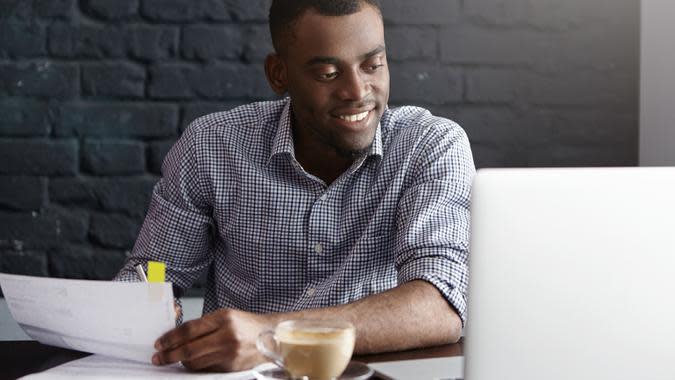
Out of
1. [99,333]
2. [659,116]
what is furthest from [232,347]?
[659,116]

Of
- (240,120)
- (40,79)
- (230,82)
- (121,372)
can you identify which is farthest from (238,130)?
(121,372)

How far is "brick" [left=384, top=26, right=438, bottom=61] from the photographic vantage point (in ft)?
7.00

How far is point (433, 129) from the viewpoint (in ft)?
5.43

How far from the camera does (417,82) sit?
2.15 m

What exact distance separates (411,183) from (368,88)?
0.18 m


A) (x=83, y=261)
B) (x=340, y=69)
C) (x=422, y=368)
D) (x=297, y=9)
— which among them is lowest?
(x=83, y=261)

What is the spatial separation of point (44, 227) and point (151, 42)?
0.49 meters

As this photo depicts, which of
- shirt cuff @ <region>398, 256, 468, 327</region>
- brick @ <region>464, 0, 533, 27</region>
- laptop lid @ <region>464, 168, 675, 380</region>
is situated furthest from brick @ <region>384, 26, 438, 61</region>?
laptop lid @ <region>464, 168, 675, 380</region>

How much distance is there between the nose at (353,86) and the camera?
1.57m

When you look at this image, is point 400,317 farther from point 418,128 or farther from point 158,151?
point 158,151

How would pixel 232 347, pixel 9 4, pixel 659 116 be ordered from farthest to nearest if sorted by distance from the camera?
1. pixel 659 116
2. pixel 9 4
3. pixel 232 347

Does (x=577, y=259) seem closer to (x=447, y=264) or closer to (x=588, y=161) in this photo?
(x=447, y=264)

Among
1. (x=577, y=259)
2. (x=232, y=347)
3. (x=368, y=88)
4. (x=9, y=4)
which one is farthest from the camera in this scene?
(x=9, y=4)

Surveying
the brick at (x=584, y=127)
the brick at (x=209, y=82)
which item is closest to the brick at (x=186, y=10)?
the brick at (x=209, y=82)
